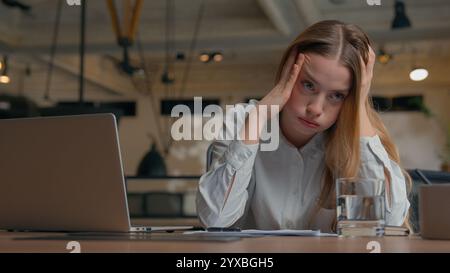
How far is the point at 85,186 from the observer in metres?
1.34

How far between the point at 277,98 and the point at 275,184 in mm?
266

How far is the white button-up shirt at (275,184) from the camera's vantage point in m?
1.87

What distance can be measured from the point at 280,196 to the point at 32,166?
2.75ft

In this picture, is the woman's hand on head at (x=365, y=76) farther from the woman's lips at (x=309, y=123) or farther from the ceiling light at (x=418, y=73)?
the ceiling light at (x=418, y=73)

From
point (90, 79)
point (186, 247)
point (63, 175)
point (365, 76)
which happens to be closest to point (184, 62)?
point (90, 79)

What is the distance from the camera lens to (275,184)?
6.62ft

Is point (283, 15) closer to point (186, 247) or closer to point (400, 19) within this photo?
point (400, 19)

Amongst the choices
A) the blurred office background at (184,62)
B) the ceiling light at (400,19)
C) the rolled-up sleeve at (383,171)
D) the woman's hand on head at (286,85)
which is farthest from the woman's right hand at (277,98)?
the ceiling light at (400,19)

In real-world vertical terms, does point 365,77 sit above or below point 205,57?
below

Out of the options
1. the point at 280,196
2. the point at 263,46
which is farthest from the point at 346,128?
the point at 263,46

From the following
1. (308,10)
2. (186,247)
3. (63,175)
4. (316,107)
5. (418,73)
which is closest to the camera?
(186,247)

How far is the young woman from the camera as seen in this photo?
188 cm

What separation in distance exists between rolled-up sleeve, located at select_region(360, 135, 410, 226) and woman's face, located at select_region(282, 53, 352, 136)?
0.13 meters
